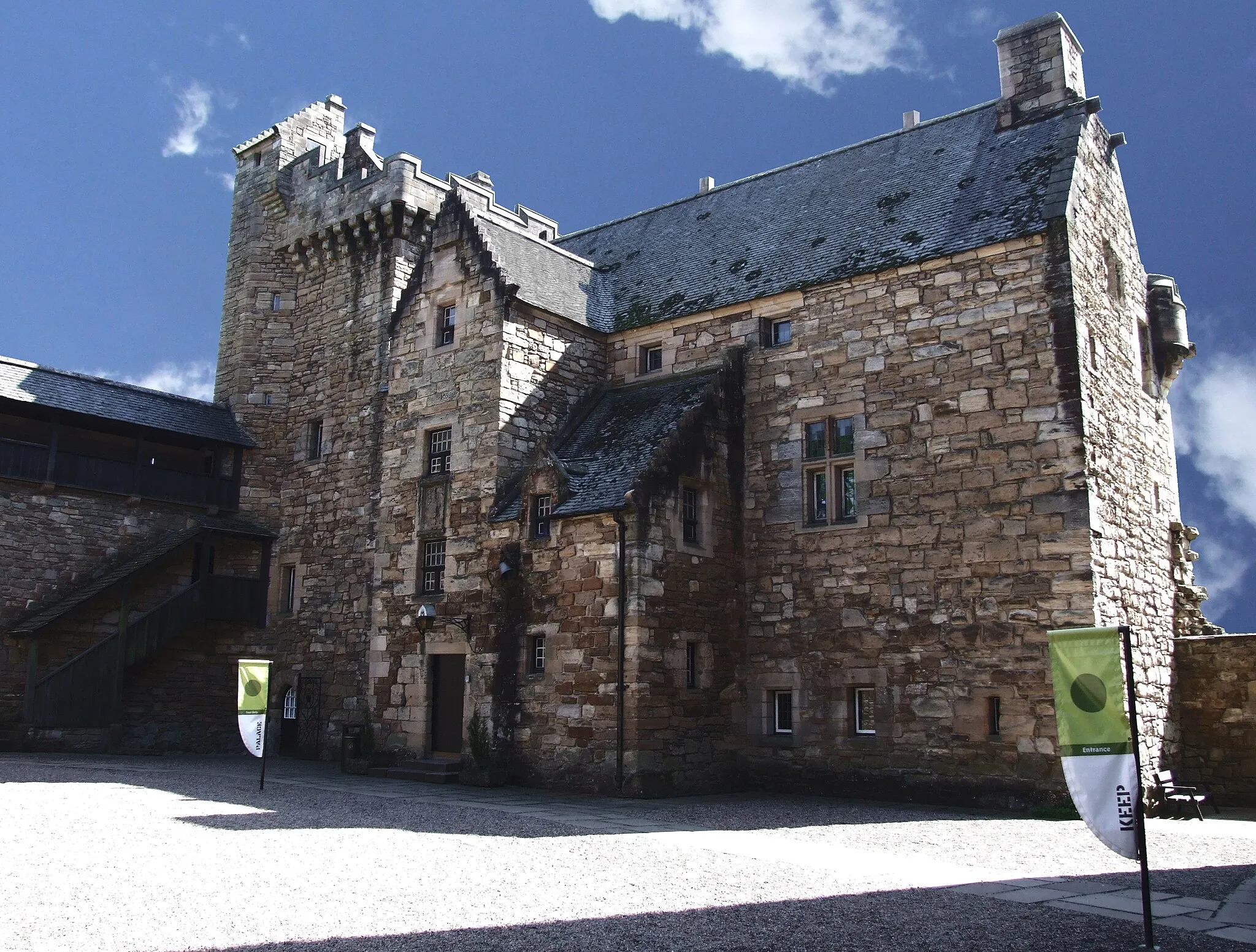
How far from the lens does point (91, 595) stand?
2275 cm

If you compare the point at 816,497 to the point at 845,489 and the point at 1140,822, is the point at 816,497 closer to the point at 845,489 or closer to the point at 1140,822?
the point at 845,489

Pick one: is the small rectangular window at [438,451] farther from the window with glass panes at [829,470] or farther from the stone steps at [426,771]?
the window with glass panes at [829,470]

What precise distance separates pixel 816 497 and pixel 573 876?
1034 cm

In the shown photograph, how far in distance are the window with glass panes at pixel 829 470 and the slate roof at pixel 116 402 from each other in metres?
15.3

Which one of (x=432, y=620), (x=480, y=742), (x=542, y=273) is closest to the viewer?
(x=480, y=742)

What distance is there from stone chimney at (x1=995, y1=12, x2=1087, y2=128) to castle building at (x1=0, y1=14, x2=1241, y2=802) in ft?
0.22

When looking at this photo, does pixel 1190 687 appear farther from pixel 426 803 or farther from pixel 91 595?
pixel 91 595

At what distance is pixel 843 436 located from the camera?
60.0 ft

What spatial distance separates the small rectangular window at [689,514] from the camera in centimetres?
1808

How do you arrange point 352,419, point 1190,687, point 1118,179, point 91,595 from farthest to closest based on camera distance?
1. point 352,419
2. point 91,595
3. point 1118,179
4. point 1190,687

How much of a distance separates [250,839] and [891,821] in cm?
826

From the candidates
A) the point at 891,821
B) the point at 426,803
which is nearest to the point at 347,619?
the point at 426,803

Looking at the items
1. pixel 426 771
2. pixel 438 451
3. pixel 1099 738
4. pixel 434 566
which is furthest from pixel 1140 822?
pixel 438 451

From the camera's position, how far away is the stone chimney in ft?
61.7
